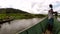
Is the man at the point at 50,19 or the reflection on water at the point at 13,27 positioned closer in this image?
the man at the point at 50,19

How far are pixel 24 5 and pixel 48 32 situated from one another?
6.13 metres

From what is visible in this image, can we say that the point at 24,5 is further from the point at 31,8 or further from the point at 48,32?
the point at 48,32

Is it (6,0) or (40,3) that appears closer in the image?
(40,3)

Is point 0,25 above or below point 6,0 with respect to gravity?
below

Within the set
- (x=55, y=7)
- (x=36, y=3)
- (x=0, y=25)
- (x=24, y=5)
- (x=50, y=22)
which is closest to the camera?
(x=50, y=22)

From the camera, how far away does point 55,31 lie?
4973mm

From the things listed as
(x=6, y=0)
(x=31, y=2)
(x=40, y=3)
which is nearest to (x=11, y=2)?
(x=6, y=0)

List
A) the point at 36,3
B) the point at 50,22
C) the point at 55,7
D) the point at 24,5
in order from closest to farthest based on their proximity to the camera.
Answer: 1. the point at 50,22
2. the point at 55,7
3. the point at 36,3
4. the point at 24,5

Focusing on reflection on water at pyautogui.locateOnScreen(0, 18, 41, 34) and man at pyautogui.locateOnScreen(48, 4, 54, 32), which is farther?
reflection on water at pyautogui.locateOnScreen(0, 18, 41, 34)

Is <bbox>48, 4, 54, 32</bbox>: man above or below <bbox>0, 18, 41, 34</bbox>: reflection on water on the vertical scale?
above

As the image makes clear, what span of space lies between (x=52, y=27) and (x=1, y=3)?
6.09m

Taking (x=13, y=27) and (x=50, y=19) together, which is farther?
(x=13, y=27)

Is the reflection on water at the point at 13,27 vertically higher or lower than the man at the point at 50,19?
lower

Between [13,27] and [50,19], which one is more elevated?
[50,19]
